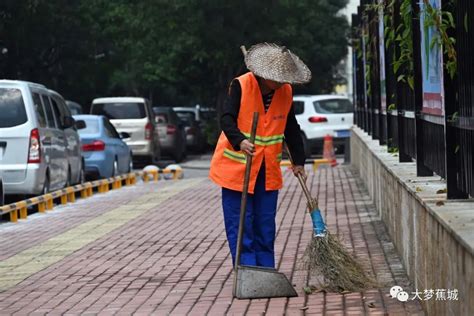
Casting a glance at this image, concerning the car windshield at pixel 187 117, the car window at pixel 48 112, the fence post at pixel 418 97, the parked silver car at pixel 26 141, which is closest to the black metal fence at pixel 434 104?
the fence post at pixel 418 97

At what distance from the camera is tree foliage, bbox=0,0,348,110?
3791cm

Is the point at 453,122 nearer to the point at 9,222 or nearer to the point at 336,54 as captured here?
the point at 9,222

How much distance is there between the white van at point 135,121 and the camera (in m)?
31.1

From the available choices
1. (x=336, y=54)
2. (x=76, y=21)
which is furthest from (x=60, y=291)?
(x=336, y=54)

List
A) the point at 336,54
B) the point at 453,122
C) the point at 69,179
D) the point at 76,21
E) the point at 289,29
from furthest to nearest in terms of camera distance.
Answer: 1. the point at 336,54
2. the point at 289,29
3. the point at 76,21
4. the point at 69,179
5. the point at 453,122

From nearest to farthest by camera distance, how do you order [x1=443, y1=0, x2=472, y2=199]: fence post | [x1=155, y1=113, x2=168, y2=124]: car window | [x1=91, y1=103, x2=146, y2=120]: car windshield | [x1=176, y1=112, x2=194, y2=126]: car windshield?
[x1=443, y1=0, x2=472, y2=199]: fence post → [x1=91, y1=103, x2=146, y2=120]: car windshield → [x1=155, y1=113, x2=168, y2=124]: car window → [x1=176, y1=112, x2=194, y2=126]: car windshield

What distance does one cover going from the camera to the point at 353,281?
346 inches

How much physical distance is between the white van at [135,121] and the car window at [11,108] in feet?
44.4

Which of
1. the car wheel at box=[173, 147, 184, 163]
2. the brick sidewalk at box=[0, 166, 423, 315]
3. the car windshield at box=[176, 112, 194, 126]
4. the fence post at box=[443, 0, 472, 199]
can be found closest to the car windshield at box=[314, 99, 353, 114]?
the car wheel at box=[173, 147, 184, 163]

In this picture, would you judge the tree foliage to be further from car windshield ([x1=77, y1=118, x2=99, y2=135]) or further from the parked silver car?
the parked silver car

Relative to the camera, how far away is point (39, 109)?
18.0 metres

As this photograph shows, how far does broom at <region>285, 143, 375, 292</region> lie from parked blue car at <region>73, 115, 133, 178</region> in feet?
49.7

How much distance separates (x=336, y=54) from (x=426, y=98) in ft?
141

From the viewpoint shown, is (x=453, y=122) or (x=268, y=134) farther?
(x=268, y=134)
